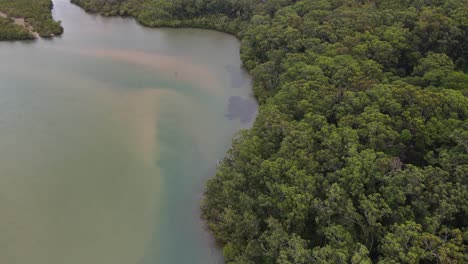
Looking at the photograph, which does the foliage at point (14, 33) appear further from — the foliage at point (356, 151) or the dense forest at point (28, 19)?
the foliage at point (356, 151)

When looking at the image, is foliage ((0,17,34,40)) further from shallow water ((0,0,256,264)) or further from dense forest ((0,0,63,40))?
shallow water ((0,0,256,264))

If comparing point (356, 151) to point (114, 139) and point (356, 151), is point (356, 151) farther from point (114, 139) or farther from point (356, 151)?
point (114, 139)

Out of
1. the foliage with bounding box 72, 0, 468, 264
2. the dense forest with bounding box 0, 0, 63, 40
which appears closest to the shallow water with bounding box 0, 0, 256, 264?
the dense forest with bounding box 0, 0, 63, 40

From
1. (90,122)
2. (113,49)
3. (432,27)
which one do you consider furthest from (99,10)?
(432,27)

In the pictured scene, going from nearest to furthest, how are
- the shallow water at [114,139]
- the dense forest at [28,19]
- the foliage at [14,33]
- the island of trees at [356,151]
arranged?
the island of trees at [356,151], the shallow water at [114,139], the foliage at [14,33], the dense forest at [28,19]

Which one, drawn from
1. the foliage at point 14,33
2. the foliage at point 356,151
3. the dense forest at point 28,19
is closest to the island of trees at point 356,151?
the foliage at point 356,151

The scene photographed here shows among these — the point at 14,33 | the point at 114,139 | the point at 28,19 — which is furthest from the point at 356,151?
the point at 28,19
